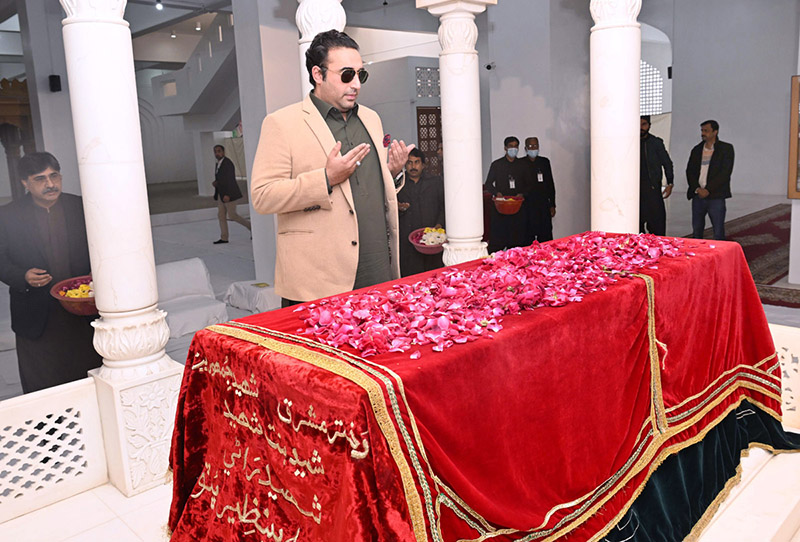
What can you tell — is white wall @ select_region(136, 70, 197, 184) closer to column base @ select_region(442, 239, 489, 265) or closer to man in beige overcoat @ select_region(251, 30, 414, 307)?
column base @ select_region(442, 239, 489, 265)

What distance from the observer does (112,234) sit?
3.23 metres

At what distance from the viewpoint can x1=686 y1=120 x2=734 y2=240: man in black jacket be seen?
8094 millimetres

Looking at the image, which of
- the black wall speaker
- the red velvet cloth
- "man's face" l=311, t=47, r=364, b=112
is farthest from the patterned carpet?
the black wall speaker

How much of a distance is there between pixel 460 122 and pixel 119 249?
8.36ft

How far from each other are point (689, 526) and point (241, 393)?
1.85m

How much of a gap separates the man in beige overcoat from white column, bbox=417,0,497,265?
177 centimetres

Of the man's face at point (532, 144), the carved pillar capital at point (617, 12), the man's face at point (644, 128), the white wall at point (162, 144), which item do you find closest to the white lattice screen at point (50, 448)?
the carved pillar capital at point (617, 12)

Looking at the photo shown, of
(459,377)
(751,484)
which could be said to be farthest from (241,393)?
(751,484)

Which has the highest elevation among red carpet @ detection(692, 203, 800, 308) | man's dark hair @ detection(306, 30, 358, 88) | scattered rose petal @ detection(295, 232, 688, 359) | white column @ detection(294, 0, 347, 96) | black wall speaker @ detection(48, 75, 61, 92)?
black wall speaker @ detection(48, 75, 61, 92)

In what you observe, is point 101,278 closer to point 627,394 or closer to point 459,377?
point 459,377

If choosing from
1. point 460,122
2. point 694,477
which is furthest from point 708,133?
point 694,477

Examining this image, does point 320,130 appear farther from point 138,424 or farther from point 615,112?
point 615,112

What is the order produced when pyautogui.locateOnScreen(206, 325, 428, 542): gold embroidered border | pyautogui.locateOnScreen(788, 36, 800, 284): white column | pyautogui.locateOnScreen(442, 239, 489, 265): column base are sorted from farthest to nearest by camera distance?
pyautogui.locateOnScreen(788, 36, 800, 284): white column → pyautogui.locateOnScreen(442, 239, 489, 265): column base → pyautogui.locateOnScreen(206, 325, 428, 542): gold embroidered border

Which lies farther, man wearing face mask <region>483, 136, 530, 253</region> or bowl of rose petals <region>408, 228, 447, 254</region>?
man wearing face mask <region>483, 136, 530, 253</region>
